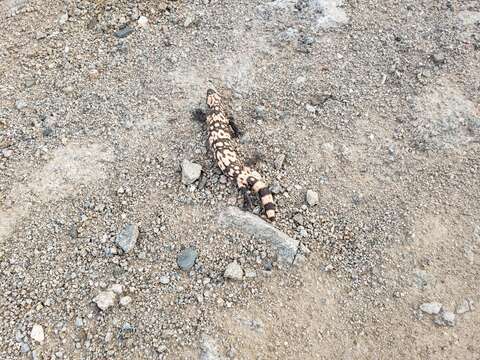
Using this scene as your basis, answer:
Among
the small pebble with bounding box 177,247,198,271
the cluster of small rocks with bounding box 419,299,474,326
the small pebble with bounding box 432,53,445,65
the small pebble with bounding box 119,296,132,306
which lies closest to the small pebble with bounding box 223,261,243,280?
the small pebble with bounding box 177,247,198,271

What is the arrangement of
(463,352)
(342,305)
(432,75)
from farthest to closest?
(432,75)
(342,305)
(463,352)

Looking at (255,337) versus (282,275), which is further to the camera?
(282,275)

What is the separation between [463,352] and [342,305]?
0.91m

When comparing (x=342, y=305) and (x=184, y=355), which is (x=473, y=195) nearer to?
(x=342, y=305)

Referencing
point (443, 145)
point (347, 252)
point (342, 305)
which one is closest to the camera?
point (342, 305)

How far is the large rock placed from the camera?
4.02 meters

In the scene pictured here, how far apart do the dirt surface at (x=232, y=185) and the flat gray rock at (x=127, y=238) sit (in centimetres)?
3

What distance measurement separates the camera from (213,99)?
16.0ft

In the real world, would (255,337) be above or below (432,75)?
below

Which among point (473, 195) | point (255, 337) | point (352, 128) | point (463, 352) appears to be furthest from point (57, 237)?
point (473, 195)

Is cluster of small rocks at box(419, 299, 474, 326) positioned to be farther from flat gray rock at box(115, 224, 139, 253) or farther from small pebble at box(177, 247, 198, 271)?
flat gray rock at box(115, 224, 139, 253)

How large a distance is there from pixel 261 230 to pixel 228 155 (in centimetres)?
80

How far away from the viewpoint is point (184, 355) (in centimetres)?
359

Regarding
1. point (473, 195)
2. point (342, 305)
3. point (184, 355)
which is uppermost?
point (473, 195)
